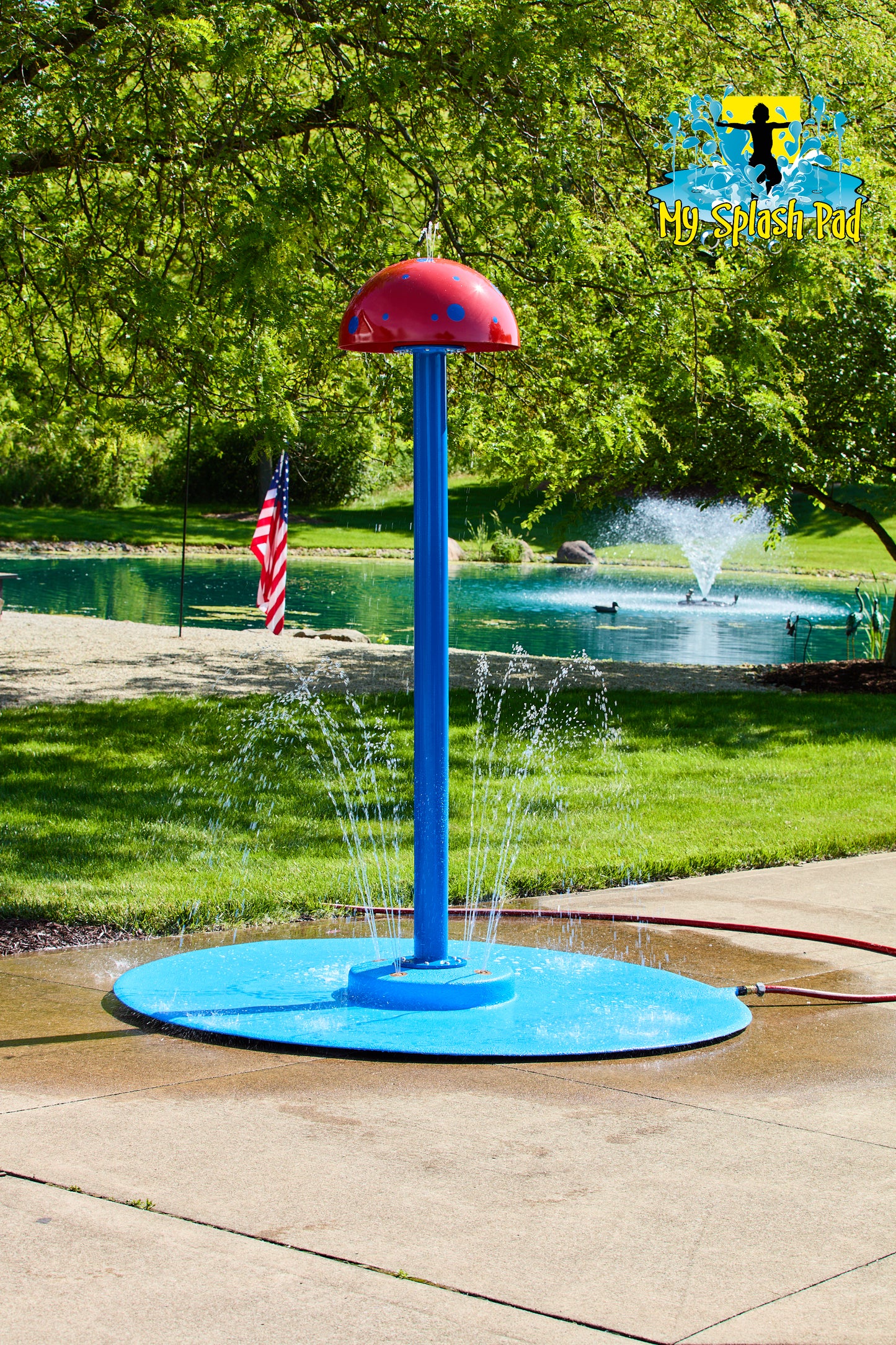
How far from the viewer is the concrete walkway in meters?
2.96

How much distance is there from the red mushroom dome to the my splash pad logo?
526cm

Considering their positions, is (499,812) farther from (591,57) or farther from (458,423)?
(591,57)

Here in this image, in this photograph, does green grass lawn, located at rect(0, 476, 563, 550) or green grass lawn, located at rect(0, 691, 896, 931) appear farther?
green grass lawn, located at rect(0, 476, 563, 550)

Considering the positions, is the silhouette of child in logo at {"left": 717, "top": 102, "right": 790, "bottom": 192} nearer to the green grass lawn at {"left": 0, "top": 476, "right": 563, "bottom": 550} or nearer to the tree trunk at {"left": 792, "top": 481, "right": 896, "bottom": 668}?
the tree trunk at {"left": 792, "top": 481, "right": 896, "bottom": 668}

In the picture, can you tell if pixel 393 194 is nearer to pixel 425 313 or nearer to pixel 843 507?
pixel 425 313

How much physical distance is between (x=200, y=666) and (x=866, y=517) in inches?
304

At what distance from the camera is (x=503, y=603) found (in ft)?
95.2

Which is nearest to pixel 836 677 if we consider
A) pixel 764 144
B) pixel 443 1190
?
pixel 764 144


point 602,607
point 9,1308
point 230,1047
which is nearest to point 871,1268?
point 9,1308

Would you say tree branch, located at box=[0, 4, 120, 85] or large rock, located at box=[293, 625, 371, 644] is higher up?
tree branch, located at box=[0, 4, 120, 85]

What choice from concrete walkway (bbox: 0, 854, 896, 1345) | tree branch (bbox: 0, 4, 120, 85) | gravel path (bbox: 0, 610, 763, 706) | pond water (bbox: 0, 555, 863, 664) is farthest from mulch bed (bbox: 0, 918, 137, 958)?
pond water (bbox: 0, 555, 863, 664)

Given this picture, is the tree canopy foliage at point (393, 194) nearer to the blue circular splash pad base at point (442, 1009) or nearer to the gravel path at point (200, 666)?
the gravel path at point (200, 666)

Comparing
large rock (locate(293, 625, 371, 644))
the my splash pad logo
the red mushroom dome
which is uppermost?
the my splash pad logo

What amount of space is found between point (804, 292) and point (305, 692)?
566 cm
